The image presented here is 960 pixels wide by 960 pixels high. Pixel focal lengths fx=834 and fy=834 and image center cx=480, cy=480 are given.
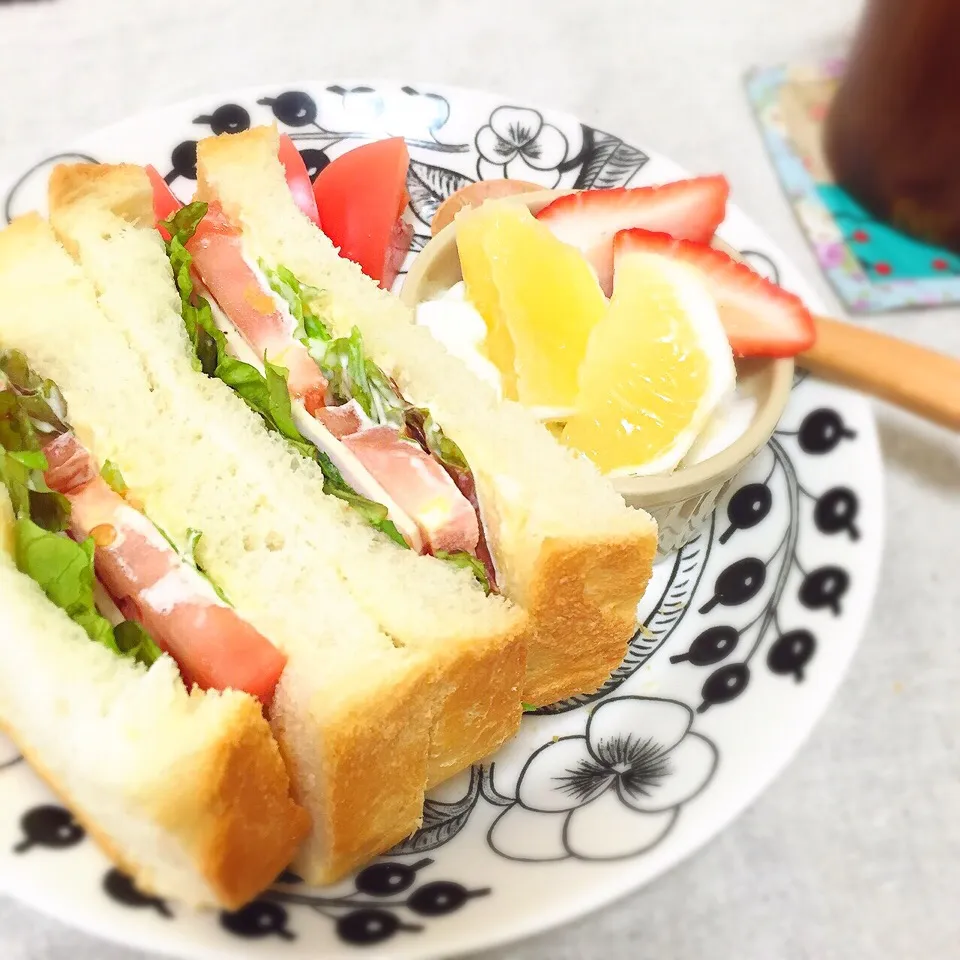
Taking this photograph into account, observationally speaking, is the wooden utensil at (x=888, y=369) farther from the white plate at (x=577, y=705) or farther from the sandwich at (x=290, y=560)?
the sandwich at (x=290, y=560)

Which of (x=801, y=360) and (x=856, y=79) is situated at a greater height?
(x=856, y=79)

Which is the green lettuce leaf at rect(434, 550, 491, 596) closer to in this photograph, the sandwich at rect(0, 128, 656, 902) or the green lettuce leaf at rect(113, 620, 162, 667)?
the sandwich at rect(0, 128, 656, 902)

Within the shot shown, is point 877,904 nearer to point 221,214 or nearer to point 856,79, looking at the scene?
point 221,214

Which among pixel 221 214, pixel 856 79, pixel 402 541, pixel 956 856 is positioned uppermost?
pixel 221 214

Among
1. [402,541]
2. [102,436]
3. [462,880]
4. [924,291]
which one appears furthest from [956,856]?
[102,436]

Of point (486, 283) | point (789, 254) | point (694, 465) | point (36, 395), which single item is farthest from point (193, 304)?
point (789, 254)

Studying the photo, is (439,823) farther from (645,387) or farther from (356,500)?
(645,387)

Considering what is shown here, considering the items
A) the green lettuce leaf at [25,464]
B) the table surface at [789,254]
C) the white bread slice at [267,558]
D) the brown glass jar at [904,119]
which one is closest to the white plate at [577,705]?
the white bread slice at [267,558]
